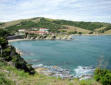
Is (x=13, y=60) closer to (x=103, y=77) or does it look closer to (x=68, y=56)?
(x=103, y=77)

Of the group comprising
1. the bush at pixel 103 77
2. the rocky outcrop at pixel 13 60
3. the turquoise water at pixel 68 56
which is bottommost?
the turquoise water at pixel 68 56

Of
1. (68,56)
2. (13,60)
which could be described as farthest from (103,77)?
(68,56)

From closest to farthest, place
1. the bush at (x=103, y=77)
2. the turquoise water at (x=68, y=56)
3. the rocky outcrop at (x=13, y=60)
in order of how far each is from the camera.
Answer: the bush at (x=103, y=77) → the rocky outcrop at (x=13, y=60) → the turquoise water at (x=68, y=56)

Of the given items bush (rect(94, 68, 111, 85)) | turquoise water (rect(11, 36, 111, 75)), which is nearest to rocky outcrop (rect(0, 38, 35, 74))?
turquoise water (rect(11, 36, 111, 75))

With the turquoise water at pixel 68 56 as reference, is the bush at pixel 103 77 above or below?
above

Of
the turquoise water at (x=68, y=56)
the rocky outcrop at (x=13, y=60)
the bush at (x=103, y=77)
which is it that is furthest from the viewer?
the turquoise water at (x=68, y=56)

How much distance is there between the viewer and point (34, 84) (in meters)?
4.64

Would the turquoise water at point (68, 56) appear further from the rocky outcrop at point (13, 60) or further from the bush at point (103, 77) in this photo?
the rocky outcrop at point (13, 60)

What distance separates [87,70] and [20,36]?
197 ft

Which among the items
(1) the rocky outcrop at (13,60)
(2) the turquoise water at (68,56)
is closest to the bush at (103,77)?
(2) the turquoise water at (68,56)

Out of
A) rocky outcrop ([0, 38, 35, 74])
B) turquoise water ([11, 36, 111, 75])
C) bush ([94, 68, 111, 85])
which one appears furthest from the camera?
turquoise water ([11, 36, 111, 75])

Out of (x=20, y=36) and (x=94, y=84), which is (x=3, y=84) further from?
(x=20, y=36)

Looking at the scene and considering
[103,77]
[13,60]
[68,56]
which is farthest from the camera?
[68,56]

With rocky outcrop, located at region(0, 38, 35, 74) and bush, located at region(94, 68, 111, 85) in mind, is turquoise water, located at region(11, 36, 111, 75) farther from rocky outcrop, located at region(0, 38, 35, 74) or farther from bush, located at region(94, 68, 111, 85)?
rocky outcrop, located at region(0, 38, 35, 74)
